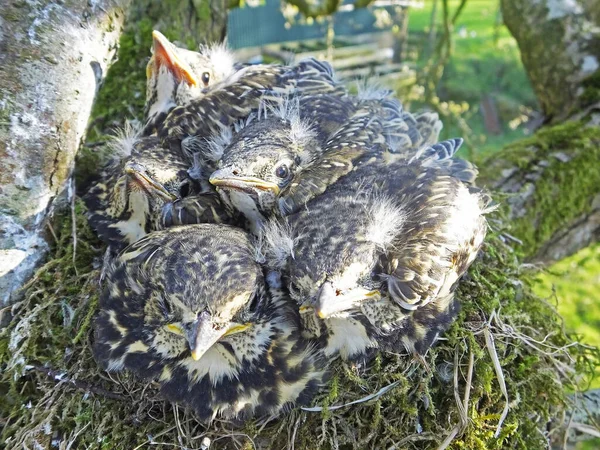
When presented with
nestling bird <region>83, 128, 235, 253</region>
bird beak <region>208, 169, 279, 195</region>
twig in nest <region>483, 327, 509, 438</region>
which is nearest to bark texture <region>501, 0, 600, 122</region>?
twig in nest <region>483, 327, 509, 438</region>

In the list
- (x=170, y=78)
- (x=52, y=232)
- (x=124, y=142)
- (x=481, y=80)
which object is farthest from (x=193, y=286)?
(x=481, y=80)

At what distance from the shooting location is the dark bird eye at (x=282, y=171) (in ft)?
5.13

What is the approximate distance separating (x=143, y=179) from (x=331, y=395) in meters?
0.83

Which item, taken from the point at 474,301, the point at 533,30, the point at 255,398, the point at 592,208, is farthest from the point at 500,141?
the point at 255,398

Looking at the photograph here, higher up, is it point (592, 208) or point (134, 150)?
point (134, 150)

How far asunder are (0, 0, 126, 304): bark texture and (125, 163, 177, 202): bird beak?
245 mm

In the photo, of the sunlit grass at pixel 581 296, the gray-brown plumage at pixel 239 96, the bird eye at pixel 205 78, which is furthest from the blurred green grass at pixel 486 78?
the bird eye at pixel 205 78

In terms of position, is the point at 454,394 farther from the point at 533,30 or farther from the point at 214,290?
the point at 533,30

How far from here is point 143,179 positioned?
4.99 feet

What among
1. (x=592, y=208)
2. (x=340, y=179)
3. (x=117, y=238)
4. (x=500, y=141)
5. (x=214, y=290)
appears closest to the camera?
(x=214, y=290)

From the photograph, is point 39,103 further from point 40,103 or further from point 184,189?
point 184,189

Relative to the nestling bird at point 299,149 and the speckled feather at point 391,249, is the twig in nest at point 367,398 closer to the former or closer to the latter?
the speckled feather at point 391,249

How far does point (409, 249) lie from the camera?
1378 mm

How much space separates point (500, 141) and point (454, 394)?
7277 millimetres
